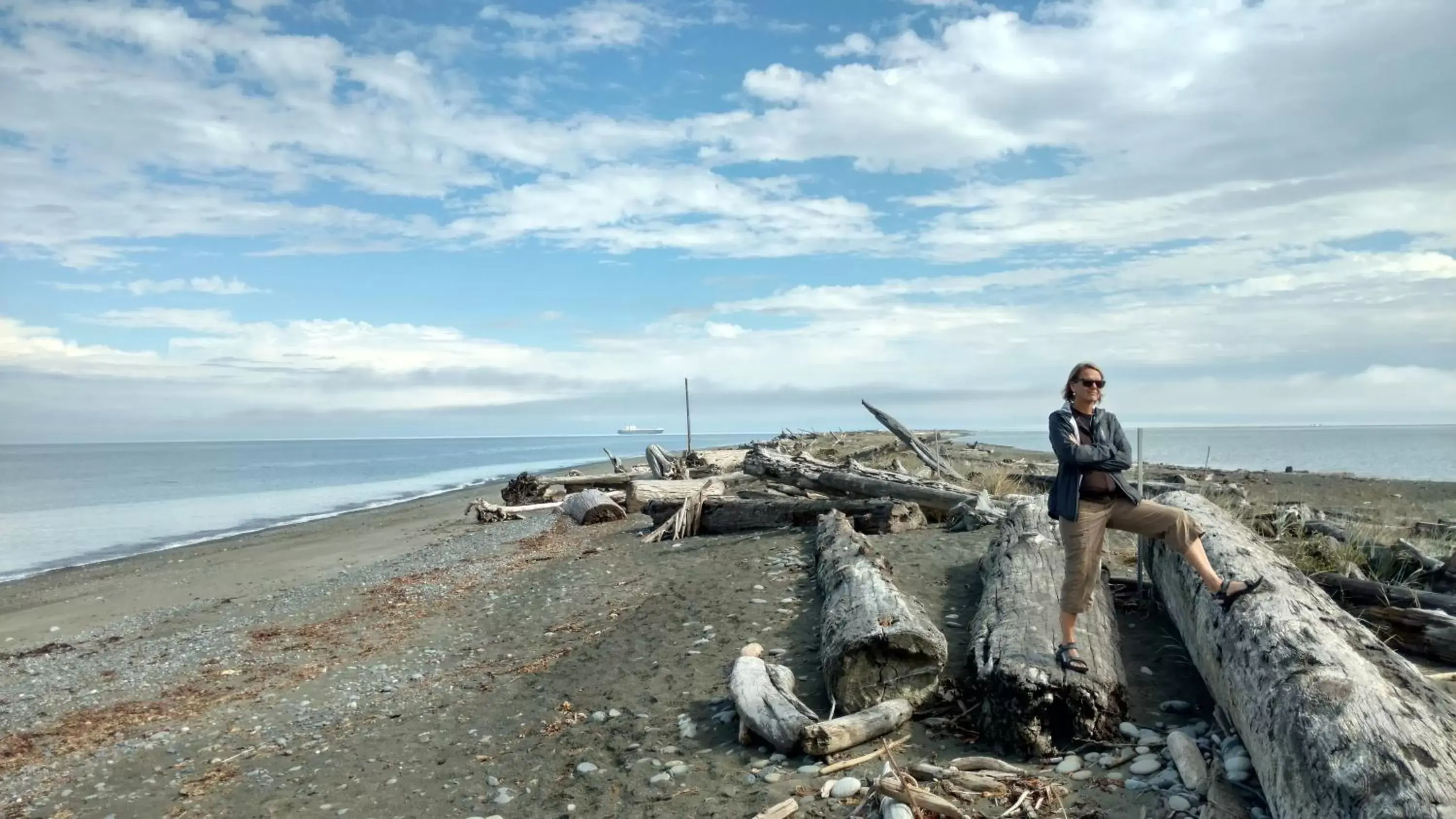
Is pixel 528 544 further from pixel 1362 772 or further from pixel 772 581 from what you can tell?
pixel 1362 772

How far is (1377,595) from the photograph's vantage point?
7559 millimetres

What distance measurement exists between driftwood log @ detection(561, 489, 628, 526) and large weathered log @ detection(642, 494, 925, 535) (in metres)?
3.24

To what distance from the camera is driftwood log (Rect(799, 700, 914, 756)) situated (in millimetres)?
4922

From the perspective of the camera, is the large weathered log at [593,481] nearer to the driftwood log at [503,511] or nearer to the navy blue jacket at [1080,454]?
the driftwood log at [503,511]

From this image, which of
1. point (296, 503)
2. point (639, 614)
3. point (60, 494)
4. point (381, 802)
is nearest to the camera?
point (381, 802)

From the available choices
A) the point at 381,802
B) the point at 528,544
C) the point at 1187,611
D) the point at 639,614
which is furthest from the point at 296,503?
the point at 1187,611

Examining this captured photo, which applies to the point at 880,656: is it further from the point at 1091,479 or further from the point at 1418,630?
the point at 1418,630

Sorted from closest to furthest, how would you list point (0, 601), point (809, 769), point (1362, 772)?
point (1362, 772) < point (809, 769) < point (0, 601)

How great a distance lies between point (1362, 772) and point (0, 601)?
19.1 metres

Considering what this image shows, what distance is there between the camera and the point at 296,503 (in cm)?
3400

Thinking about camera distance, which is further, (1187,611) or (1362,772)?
(1187,611)

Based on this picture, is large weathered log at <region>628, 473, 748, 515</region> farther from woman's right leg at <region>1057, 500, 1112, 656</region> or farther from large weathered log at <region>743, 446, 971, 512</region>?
woman's right leg at <region>1057, 500, 1112, 656</region>

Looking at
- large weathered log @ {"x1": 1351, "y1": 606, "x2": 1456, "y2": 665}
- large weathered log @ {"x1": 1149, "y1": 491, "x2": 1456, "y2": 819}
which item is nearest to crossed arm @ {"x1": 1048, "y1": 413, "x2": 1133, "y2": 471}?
large weathered log @ {"x1": 1149, "y1": 491, "x2": 1456, "y2": 819}

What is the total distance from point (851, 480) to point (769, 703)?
890 cm
